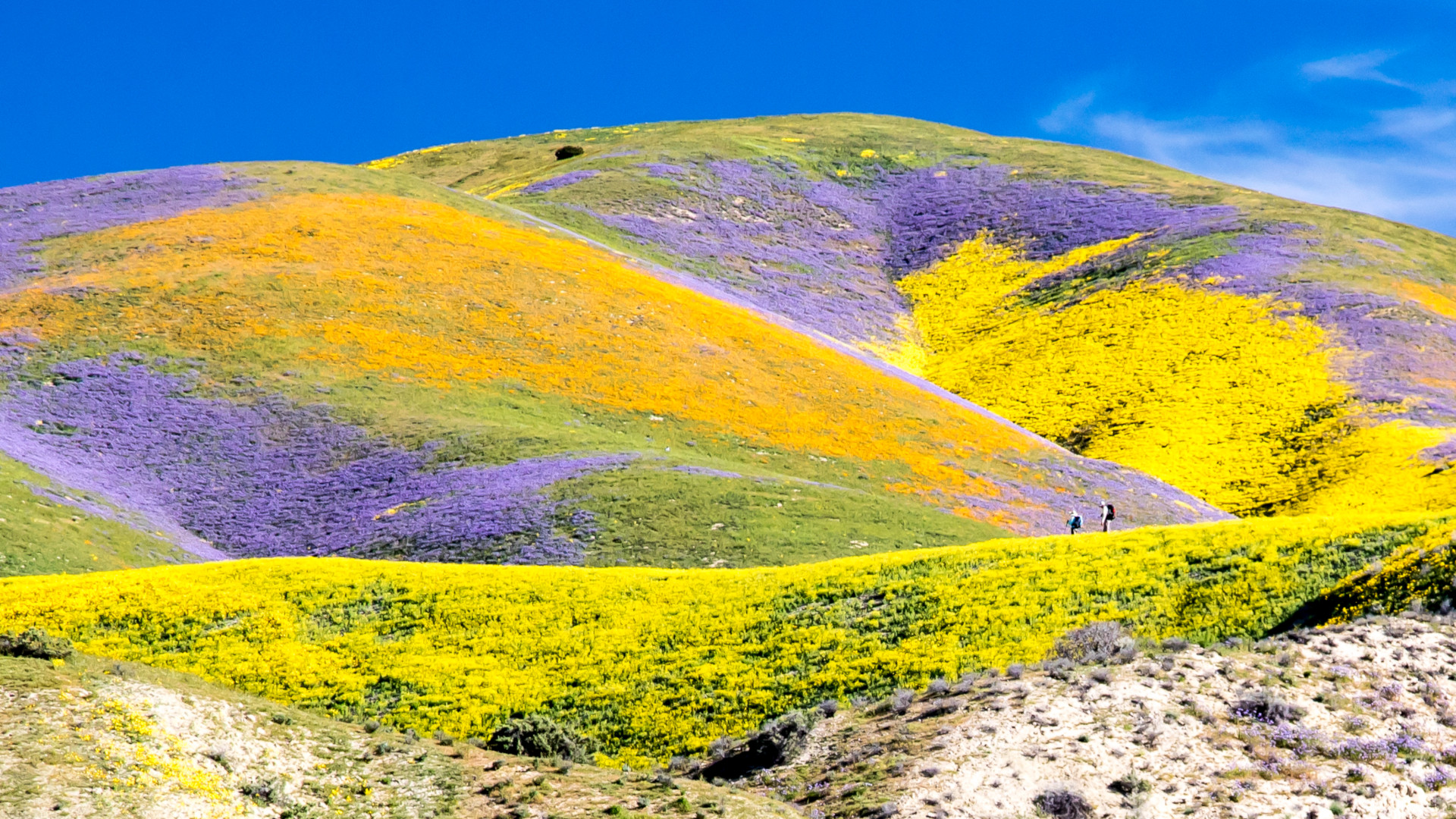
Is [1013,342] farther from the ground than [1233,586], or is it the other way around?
[1013,342]

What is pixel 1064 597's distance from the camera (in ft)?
88.5

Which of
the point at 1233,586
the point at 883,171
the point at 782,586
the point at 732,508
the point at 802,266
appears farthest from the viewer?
the point at 883,171

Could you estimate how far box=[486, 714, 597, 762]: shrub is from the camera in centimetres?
2241

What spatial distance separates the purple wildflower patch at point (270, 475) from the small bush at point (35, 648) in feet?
67.9

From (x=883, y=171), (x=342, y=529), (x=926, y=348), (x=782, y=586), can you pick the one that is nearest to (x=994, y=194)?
(x=883, y=171)

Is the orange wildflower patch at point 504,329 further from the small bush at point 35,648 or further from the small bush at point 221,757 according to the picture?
the small bush at point 221,757

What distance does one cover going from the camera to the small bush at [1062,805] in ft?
56.5

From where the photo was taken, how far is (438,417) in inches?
2221

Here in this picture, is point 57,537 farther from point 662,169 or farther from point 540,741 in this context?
point 662,169

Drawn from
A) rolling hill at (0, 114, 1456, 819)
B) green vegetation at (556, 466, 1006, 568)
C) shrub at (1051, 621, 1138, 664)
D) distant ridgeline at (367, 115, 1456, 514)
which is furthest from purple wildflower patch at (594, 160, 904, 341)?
shrub at (1051, 621, 1138, 664)

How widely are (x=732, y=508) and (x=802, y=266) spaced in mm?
64048

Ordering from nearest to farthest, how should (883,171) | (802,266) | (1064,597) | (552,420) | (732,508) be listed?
1. (1064,597)
2. (732,508)
3. (552,420)
4. (802,266)
5. (883,171)

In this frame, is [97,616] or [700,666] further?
[97,616]

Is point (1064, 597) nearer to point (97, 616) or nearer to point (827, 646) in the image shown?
point (827, 646)
